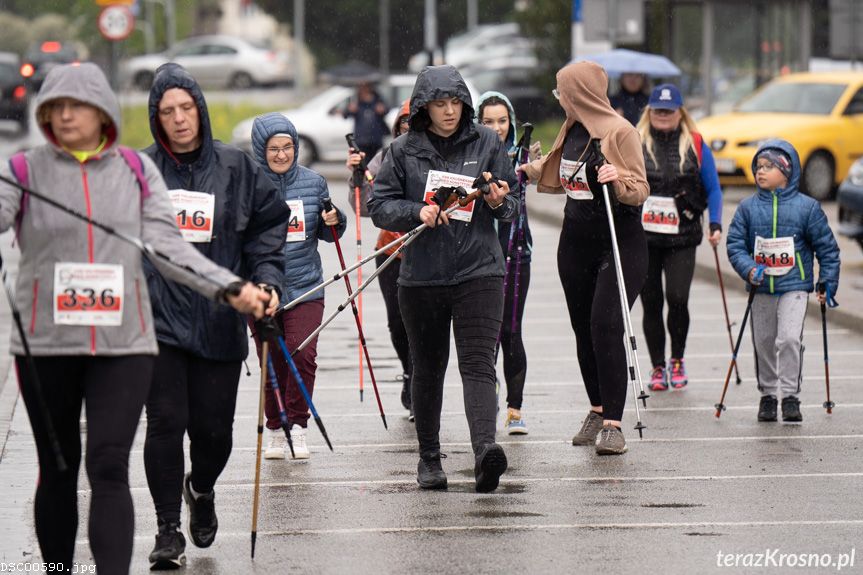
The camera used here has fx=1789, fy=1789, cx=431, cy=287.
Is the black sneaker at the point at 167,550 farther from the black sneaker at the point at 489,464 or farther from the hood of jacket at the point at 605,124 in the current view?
the hood of jacket at the point at 605,124

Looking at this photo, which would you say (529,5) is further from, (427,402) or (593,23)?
(427,402)

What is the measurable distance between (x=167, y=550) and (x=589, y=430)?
10.7ft

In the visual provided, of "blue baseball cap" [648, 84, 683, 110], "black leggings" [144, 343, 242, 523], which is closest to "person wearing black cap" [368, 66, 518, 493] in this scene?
"black leggings" [144, 343, 242, 523]

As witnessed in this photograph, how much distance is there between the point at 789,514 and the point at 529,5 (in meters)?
35.8

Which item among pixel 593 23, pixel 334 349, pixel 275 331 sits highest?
pixel 593 23

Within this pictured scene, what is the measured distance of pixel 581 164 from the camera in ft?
29.1

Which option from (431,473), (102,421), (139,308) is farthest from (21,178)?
(431,473)

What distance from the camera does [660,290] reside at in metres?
11.1

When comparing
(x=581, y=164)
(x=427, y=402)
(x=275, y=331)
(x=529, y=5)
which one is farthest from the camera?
(x=529, y=5)

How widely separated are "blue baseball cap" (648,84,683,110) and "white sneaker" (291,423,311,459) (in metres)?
3.21

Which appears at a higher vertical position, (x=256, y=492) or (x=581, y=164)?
(x=581, y=164)

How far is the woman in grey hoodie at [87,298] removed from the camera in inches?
219

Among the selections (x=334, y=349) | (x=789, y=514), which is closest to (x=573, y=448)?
(x=789, y=514)

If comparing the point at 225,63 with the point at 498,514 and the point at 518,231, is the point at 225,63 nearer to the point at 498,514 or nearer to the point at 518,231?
the point at 518,231
